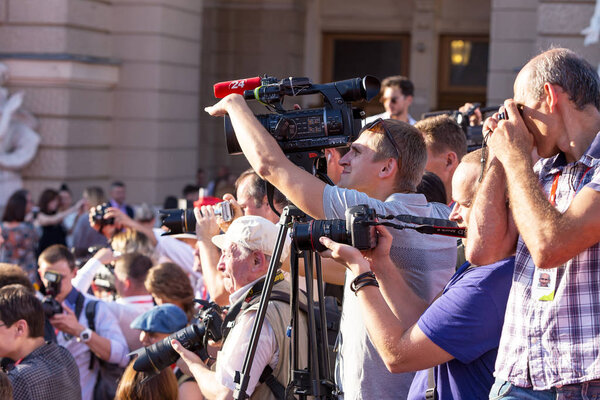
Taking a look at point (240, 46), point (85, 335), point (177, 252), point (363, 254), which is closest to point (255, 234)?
point (363, 254)

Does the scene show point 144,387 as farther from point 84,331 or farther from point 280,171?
point 280,171

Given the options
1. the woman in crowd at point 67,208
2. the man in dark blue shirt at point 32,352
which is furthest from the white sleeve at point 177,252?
the woman in crowd at point 67,208

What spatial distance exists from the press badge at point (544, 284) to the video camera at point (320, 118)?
0.86 metres

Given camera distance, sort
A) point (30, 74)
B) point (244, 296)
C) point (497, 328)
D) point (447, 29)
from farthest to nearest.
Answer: point (447, 29) → point (30, 74) → point (244, 296) → point (497, 328)

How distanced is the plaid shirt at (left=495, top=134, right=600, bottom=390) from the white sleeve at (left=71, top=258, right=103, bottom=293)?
140 inches

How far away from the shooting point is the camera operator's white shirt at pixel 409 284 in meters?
3.07

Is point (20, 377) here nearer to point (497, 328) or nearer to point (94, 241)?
point (497, 328)

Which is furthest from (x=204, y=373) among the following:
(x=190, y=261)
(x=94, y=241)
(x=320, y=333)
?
(x=94, y=241)

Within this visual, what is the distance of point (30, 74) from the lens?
11203 millimetres

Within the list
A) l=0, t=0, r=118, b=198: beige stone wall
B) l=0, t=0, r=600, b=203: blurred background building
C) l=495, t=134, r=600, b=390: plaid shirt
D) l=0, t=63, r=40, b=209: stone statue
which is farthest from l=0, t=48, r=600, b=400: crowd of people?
l=0, t=0, r=118, b=198: beige stone wall

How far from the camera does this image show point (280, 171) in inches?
116

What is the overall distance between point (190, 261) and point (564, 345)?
13.8ft

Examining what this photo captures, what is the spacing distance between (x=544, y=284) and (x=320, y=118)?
97 cm

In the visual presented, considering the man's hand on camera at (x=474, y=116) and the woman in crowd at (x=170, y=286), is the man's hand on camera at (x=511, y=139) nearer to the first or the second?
the woman in crowd at (x=170, y=286)
